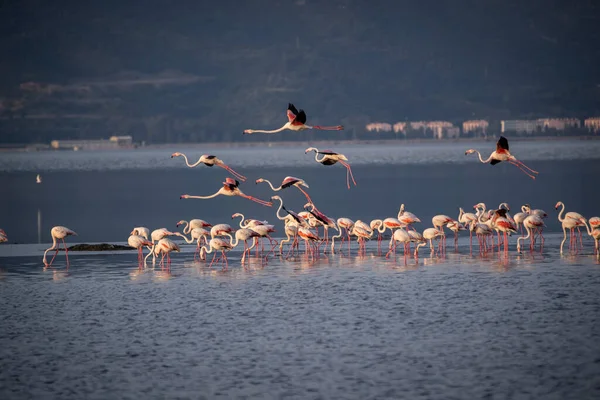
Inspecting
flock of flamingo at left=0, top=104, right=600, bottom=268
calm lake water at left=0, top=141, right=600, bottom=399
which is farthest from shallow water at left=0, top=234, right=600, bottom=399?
flock of flamingo at left=0, top=104, right=600, bottom=268

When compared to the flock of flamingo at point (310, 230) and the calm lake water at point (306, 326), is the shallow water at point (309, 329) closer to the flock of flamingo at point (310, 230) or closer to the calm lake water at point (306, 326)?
the calm lake water at point (306, 326)

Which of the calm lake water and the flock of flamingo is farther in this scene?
the flock of flamingo

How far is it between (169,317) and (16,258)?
1038 cm

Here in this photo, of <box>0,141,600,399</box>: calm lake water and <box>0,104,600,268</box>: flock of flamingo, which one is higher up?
<box>0,104,600,268</box>: flock of flamingo

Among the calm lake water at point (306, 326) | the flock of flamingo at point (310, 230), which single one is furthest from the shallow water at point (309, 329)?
the flock of flamingo at point (310, 230)

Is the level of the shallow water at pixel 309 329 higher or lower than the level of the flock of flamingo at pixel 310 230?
lower

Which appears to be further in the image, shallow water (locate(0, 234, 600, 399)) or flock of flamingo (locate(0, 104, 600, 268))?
flock of flamingo (locate(0, 104, 600, 268))

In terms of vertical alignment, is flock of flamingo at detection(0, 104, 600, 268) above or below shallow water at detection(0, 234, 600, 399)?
above

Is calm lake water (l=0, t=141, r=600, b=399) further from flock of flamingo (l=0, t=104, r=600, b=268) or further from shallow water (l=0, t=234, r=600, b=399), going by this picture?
flock of flamingo (l=0, t=104, r=600, b=268)

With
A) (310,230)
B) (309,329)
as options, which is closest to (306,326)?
(309,329)

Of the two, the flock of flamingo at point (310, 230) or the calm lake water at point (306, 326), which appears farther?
the flock of flamingo at point (310, 230)

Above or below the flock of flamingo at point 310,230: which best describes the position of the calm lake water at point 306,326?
below

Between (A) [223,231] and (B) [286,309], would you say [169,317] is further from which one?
(A) [223,231]

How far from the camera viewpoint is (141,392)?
1536 cm
